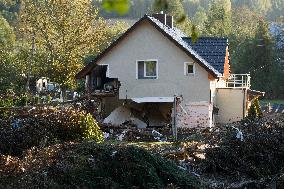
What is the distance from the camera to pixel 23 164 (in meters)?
10.2

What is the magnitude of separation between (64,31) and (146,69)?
1014 centimetres

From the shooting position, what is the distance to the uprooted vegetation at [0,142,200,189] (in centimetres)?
935

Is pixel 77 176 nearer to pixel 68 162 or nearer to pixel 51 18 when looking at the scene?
pixel 68 162

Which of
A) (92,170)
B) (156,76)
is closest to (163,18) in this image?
(156,76)

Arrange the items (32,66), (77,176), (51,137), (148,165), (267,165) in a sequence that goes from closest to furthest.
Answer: (77,176) < (148,165) < (267,165) < (51,137) < (32,66)

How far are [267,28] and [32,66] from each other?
26.7 meters

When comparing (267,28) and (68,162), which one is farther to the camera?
(267,28)

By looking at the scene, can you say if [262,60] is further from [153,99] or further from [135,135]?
[135,135]

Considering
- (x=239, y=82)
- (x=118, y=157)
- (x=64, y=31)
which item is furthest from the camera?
(x=64, y=31)

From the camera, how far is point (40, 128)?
49.3ft

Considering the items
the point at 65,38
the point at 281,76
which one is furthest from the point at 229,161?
the point at 281,76

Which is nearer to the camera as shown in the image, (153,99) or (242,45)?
(153,99)

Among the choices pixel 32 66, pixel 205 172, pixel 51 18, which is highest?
pixel 51 18

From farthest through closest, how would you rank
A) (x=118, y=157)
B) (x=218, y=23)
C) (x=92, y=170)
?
(x=218, y=23) < (x=118, y=157) < (x=92, y=170)
